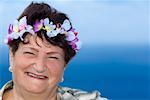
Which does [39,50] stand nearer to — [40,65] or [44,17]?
[40,65]

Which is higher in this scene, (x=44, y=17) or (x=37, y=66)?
(x=44, y=17)

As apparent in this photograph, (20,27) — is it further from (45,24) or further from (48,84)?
(48,84)

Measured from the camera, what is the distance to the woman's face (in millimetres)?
2152

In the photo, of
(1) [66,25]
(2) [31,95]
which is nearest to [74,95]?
(2) [31,95]

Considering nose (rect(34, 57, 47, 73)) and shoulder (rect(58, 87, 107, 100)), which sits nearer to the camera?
nose (rect(34, 57, 47, 73))

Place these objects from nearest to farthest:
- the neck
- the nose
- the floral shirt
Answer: the nose
the neck
the floral shirt

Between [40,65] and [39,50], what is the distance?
0.23 feet

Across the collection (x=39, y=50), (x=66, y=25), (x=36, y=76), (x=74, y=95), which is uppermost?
(x=66, y=25)

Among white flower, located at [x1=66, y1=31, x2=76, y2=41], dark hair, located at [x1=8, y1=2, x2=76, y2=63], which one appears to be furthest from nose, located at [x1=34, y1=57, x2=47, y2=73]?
white flower, located at [x1=66, y1=31, x2=76, y2=41]

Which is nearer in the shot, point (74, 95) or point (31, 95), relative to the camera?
point (31, 95)

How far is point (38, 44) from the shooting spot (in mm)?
2160

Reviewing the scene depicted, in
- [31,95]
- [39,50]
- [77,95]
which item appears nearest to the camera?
[39,50]

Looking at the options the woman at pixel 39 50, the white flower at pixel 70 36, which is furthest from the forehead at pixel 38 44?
the white flower at pixel 70 36

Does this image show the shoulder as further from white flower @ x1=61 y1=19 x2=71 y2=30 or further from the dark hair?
white flower @ x1=61 y1=19 x2=71 y2=30
